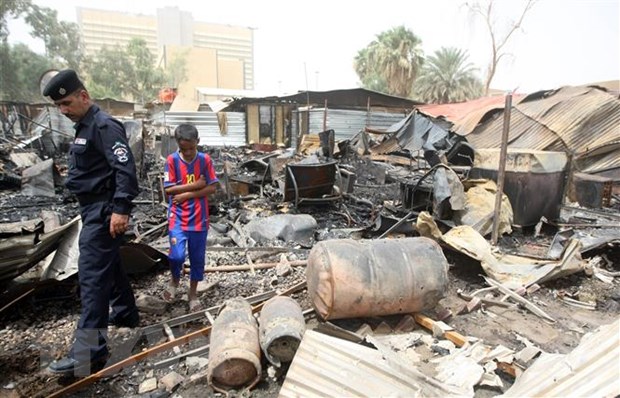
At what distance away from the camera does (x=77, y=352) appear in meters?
2.42

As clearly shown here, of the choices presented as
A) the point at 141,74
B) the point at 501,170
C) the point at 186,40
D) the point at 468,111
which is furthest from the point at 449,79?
the point at 186,40

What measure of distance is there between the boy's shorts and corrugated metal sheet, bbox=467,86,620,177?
33.1 feet

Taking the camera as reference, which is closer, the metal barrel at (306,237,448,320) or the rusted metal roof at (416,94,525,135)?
the metal barrel at (306,237,448,320)

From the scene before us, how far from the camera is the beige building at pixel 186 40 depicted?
2813 inches

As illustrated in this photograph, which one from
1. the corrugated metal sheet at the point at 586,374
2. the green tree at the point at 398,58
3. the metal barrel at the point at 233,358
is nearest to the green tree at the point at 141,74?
the green tree at the point at 398,58

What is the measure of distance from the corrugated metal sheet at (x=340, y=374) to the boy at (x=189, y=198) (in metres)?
1.49

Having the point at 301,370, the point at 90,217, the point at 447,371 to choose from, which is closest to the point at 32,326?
the point at 90,217

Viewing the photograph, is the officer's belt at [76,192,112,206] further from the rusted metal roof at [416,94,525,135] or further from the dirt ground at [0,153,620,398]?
the rusted metal roof at [416,94,525,135]

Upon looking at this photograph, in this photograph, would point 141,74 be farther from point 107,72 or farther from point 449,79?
point 449,79

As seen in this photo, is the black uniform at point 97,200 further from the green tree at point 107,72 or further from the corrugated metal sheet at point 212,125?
the green tree at point 107,72

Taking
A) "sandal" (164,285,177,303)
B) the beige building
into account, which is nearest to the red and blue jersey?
"sandal" (164,285,177,303)

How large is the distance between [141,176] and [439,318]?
27.0ft

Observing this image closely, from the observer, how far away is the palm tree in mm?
30312

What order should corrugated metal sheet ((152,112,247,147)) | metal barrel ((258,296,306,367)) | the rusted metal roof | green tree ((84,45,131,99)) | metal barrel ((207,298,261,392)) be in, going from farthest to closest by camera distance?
green tree ((84,45,131,99)) < corrugated metal sheet ((152,112,247,147)) < the rusted metal roof < metal barrel ((258,296,306,367)) < metal barrel ((207,298,261,392))
